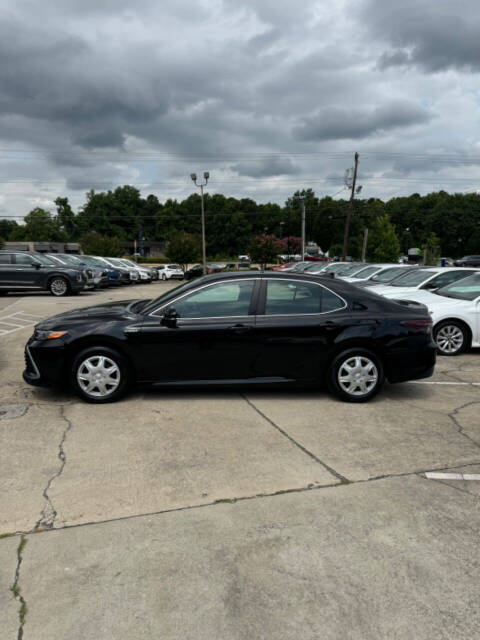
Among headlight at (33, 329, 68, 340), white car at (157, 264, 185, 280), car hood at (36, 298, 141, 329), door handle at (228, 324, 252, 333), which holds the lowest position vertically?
white car at (157, 264, 185, 280)

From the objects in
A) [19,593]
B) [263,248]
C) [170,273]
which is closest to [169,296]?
[19,593]

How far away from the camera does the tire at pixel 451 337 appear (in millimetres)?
8320

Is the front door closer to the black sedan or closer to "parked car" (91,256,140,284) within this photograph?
the black sedan

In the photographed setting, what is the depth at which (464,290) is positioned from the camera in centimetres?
891

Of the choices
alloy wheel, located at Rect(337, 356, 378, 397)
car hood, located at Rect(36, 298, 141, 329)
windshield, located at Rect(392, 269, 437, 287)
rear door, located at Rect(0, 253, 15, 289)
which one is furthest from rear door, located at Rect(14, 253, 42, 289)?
alloy wheel, located at Rect(337, 356, 378, 397)

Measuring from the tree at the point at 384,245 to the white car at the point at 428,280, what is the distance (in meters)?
46.8

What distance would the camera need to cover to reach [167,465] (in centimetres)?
382

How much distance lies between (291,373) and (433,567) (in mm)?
2947

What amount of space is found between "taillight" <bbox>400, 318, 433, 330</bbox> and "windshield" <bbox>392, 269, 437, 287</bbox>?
19.0 feet

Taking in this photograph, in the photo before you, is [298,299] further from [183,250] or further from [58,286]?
[183,250]

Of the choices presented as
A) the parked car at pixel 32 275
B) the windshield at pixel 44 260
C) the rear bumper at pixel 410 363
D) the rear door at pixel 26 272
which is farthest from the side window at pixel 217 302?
the windshield at pixel 44 260

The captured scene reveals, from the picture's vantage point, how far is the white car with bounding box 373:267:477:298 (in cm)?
1042

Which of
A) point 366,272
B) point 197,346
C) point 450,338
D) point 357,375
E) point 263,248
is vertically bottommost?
point 450,338

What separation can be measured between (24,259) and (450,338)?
15684mm
